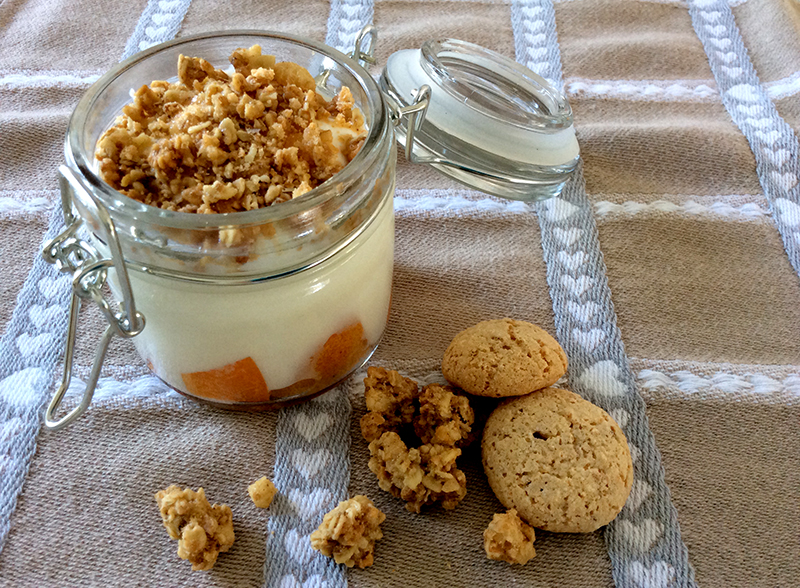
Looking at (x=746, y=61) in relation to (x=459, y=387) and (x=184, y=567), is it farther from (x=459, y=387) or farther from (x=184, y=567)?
(x=184, y=567)

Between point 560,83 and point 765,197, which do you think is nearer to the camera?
point 765,197

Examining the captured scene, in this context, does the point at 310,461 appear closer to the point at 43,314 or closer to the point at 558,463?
the point at 558,463

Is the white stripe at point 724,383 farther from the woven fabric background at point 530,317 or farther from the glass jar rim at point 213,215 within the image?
the glass jar rim at point 213,215

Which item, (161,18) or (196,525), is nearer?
(196,525)

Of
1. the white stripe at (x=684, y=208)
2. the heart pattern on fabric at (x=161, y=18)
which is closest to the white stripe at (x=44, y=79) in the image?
the heart pattern on fabric at (x=161, y=18)

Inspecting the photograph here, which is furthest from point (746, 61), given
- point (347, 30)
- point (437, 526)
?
point (437, 526)

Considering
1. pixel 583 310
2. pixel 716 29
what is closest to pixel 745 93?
pixel 716 29
